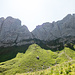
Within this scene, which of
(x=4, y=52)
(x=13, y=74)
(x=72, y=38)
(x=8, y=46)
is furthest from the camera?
(x=72, y=38)

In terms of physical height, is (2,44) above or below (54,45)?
above

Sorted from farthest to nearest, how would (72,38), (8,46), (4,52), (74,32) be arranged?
(74,32) → (72,38) → (8,46) → (4,52)

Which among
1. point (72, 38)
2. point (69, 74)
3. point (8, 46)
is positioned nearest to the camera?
point (69, 74)

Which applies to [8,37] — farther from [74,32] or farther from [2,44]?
[74,32]

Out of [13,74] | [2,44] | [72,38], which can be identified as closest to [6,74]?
[13,74]

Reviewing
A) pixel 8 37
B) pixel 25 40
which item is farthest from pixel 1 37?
pixel 25 40

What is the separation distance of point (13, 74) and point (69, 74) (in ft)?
226

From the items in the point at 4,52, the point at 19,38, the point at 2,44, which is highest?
the point at 19,38

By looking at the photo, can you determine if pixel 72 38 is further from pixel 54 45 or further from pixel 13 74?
pixel 13 74

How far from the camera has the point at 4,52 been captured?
146 meters

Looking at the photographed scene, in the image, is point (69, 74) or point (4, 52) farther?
point (4, 52)

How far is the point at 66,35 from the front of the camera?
199m

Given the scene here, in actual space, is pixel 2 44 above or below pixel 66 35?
below

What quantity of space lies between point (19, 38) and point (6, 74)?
138319mm
